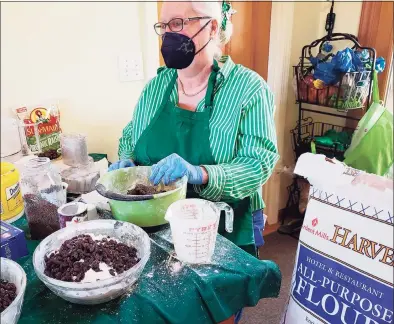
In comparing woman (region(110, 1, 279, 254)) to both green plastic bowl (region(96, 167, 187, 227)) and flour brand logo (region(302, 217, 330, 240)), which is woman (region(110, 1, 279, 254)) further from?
flour brand logo (region(302, 217, 330, 240))

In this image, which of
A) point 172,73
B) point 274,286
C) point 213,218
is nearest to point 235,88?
point 172,73

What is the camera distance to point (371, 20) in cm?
188

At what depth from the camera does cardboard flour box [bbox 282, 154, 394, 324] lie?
0.56m

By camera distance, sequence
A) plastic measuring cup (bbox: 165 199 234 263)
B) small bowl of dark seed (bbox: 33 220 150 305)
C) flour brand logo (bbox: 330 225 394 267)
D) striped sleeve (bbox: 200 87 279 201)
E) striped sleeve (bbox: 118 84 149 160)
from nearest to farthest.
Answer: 1. flour brand logo (bbox: 330 225 394 267)
2. small bowl of dark seed (bbox: 33 220 150 305)
3. plastic measuring cup (bbox: 165 199 234 263)
4. striped sleeve (bbox: 200 87 279 201)
5. striped sleeve (bbox: 118 84 149 160)

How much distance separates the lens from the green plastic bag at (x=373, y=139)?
148 cm

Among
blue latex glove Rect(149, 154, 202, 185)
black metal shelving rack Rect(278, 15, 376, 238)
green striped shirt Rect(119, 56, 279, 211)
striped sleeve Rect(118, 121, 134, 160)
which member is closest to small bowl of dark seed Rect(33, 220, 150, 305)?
blue latex glove Rect(149, 154, 202, 185)

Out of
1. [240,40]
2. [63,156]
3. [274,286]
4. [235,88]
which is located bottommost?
[274,286]

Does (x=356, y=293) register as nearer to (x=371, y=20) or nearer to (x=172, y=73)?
(x=172, y=73)

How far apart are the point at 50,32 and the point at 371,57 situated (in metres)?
1.50

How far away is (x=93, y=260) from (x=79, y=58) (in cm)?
105

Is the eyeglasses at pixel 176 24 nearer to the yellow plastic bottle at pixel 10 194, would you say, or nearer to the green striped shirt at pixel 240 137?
the green striped shirt at pixel 240 137

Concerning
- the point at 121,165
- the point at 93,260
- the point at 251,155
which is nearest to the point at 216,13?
the point at 251,155

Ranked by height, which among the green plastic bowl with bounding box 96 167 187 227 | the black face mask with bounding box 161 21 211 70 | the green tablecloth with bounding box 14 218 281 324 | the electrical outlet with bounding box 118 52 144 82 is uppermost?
the black face mask with bounding box 161 21 211 70

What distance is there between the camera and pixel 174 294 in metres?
0.72
